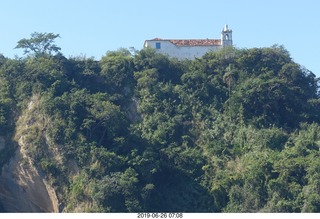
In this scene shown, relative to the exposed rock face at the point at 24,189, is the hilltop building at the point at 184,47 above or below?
above

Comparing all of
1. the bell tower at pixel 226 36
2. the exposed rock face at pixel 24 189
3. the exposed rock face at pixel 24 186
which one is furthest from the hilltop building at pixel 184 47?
the exposed rock face at pixel 24 189

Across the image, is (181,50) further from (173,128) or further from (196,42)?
(173,128)

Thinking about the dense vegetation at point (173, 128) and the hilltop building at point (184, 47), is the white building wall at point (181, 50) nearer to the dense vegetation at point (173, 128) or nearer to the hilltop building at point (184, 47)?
the hilltop building at point (184, 47)

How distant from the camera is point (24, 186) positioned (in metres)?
43.4

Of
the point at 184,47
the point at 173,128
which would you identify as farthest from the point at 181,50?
the point at 173,128

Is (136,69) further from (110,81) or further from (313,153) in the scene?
(313,153)

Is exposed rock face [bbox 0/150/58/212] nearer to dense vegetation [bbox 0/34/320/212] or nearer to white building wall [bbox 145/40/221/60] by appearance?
dense vegetation [bbox 0/34/320/212]

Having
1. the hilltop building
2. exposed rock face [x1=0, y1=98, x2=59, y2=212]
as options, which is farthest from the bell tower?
exposed rock face [x1=0, y1=98, x2=59, y2=212]

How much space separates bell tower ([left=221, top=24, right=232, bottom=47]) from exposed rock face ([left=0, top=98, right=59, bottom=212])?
16800 mm

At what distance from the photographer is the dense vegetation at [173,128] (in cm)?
4119

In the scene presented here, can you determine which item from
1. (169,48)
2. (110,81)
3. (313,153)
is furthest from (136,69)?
(313,153)

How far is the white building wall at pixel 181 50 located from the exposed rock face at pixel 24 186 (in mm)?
13652

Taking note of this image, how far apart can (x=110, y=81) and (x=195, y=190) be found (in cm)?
1026

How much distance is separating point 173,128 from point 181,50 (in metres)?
10.3
